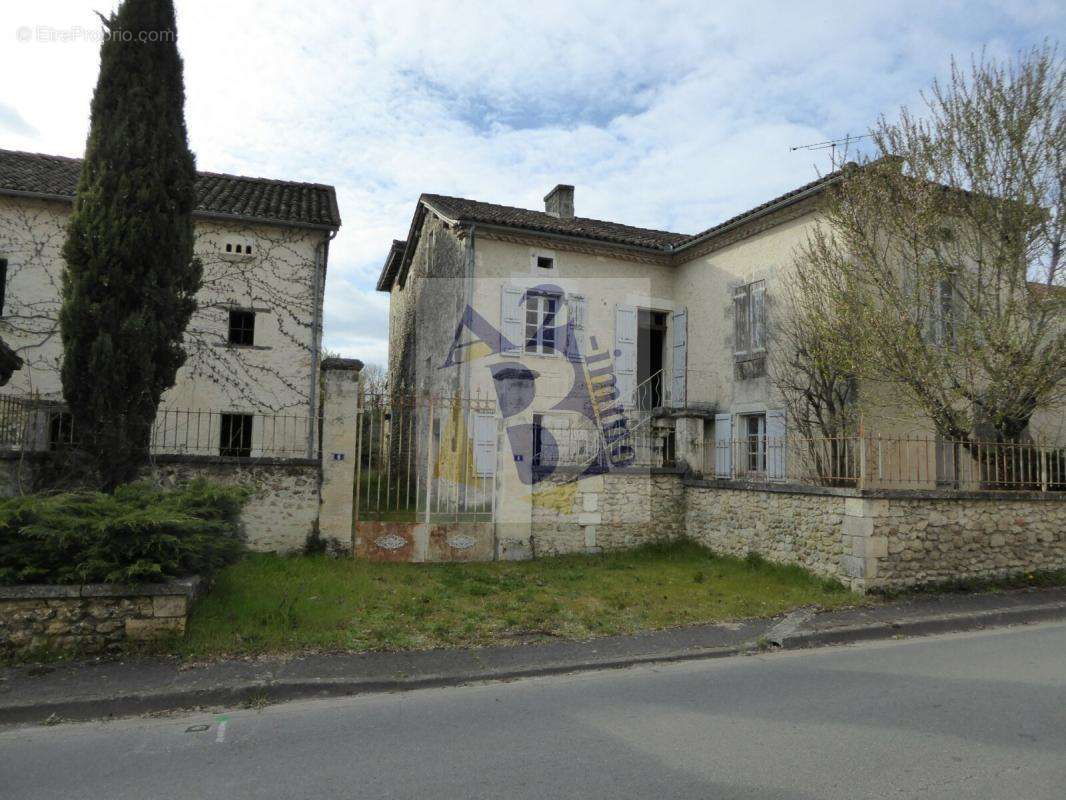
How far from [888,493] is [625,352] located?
805cm

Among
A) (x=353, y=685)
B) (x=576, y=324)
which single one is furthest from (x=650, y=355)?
(x=353, y=685)

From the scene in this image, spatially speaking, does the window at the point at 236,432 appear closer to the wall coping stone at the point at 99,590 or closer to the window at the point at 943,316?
the wall coping stone at the point at 99,590

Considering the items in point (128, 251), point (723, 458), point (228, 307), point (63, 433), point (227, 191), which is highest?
point (227, 191)

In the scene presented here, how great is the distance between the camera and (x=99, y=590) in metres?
5.62

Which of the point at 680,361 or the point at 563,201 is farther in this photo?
the point at 563,201

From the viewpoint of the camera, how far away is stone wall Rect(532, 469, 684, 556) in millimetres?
10625

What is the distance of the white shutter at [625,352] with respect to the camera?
15883 mm

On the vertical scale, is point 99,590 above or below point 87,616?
above

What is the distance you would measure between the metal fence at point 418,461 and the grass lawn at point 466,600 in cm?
84

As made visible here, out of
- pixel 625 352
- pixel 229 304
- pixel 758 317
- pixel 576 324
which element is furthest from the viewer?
pixel 625 352

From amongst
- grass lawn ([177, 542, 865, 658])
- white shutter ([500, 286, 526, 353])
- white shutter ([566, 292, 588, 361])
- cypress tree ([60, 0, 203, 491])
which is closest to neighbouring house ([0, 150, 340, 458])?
white shutter ([500, 286, 526, 353])

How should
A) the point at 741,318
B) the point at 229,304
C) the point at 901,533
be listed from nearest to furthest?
the point at 901,533 < the point at 741,318 < the point at 229,304

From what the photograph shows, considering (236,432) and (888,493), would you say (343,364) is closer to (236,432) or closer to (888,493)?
(236,432)

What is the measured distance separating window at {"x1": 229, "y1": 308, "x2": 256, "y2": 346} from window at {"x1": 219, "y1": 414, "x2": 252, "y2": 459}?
1.62 m
